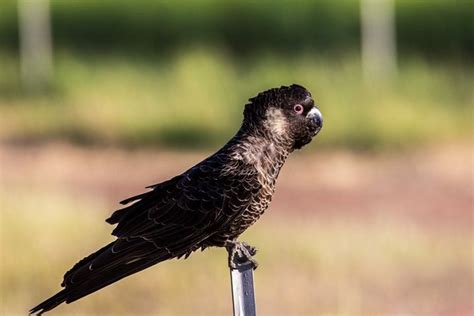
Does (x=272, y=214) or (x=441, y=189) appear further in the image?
(x=441, y=189)

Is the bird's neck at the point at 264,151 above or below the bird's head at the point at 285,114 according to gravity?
below

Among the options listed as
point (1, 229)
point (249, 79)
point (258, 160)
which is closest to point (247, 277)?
point (258, 160)

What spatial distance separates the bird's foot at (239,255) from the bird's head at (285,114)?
1.32 ft

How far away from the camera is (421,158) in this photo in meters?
17.0

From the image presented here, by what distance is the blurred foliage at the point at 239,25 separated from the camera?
27844mm

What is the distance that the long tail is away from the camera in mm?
5097

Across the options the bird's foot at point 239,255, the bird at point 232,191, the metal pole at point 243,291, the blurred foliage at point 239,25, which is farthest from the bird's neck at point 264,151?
the blurred foliage at point 239,25

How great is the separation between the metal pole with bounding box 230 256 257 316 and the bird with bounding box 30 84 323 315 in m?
0.16

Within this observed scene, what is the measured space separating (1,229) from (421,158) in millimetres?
6743

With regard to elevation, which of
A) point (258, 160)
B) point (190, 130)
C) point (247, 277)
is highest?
point (190, 130)

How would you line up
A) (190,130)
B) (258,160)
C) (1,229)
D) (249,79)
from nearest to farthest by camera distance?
(258,160) < (1,229) < (190,130) < (249,79)

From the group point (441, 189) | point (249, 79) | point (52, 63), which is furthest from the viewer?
point (52, 63)

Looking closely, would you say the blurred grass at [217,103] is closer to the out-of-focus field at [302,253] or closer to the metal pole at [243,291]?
the out-of-focus field at [302,253]

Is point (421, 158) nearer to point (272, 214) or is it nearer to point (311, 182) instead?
point (311, 182)
